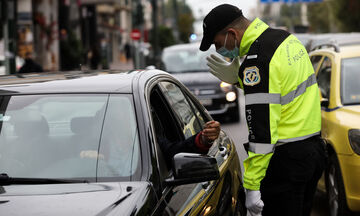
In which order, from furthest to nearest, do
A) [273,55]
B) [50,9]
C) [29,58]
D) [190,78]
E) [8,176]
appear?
[50,9], [29,58], [190,78], [273,55], [8,176]

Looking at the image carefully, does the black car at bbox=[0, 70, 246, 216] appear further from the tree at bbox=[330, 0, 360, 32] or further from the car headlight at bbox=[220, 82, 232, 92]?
the tree at bbox=[330, 0, 360, 32]

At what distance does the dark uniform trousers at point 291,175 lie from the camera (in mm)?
4352

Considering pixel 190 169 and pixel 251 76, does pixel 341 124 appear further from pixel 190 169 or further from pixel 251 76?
pixel 190 169

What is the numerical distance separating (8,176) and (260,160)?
1.40 meters

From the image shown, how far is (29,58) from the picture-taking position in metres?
16.9

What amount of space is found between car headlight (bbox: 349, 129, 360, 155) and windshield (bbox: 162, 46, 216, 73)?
380 inches

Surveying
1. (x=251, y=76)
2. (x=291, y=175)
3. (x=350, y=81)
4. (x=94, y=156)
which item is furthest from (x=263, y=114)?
(x=350, y=81)

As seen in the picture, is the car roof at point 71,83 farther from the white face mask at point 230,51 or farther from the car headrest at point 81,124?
the white face mask at point 230,51

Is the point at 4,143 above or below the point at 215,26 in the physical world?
below

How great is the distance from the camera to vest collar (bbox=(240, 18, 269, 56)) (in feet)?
14.2

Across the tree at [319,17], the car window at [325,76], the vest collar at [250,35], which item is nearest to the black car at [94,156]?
the vest collar at [250,35]

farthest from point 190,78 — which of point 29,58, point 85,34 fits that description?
point 85,34

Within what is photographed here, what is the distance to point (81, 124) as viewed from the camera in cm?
388

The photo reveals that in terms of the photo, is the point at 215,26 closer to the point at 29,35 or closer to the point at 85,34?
the point at 29,35
